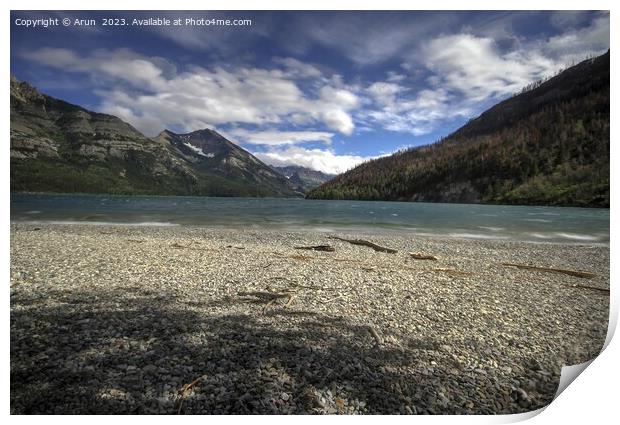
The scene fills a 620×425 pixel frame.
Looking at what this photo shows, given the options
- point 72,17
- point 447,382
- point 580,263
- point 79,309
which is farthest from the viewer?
point 580,263

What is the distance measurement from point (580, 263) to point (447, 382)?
539 inches

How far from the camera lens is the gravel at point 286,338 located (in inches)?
137

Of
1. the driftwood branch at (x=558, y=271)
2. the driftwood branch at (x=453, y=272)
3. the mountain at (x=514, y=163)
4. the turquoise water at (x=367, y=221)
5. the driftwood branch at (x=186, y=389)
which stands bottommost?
the driftwood branch at (x=558, y=271)

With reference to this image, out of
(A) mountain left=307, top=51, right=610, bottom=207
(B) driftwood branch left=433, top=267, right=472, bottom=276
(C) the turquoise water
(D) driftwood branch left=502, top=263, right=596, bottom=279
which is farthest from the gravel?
(A) mountain left=307, top=51, right=610, bottom=207

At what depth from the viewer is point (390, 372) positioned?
4105 mm

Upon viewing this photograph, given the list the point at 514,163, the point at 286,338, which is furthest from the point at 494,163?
the point at 286,338

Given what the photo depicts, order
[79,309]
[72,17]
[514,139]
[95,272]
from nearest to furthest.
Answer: [72,17]
[79,309]
[95,272]
[514,139]

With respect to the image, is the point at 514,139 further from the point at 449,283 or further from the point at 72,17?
the point at 72,17

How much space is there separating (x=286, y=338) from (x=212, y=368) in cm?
133

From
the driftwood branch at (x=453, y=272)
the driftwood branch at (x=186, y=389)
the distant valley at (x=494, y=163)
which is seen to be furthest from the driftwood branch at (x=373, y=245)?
the distant valley at (x=494, y=163)

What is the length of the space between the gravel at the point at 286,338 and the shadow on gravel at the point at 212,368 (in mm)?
19

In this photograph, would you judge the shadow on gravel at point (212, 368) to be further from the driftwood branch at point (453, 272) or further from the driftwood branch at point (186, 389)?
the driftwood branch at point (453, 272)
